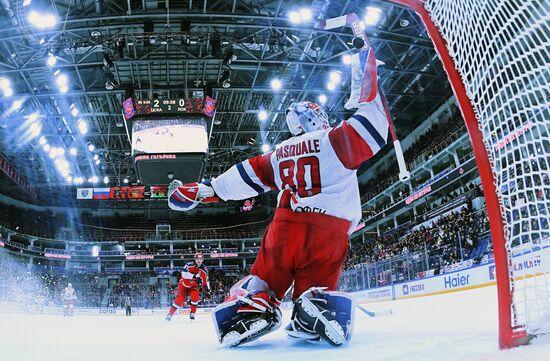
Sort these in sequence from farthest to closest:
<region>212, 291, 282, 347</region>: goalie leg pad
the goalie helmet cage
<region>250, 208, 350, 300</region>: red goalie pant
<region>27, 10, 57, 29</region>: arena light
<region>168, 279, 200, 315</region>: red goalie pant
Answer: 1. <region>27, 10, 57, 29</region>: arena light
2. <region>168, 279, 200, 315</region>: red goalie pant
3. <region>250, 208, 350, 300</region>: red goalie pant
4. <region>212, 291, 282, 347</region>: goalie leg pad
5. the goalie helmet cage

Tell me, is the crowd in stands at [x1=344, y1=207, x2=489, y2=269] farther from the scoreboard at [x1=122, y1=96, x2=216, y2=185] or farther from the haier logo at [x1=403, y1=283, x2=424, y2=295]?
the scoreboard at [x1=122, y1=96, x2=216, y2=185]

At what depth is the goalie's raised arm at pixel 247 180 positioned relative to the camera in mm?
2678

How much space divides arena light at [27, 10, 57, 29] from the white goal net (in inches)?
475

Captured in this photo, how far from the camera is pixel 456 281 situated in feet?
26.0

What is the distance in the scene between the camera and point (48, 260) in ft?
89.7

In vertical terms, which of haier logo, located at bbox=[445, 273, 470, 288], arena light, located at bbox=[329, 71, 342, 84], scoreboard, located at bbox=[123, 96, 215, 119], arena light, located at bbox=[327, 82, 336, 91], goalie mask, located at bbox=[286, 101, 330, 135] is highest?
arena light, located at bbox=[329, 71, 342, 84]

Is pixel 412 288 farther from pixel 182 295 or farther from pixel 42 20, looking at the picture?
pixel 42 20

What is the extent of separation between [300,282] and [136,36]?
11.3 metres

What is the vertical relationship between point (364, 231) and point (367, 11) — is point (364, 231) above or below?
below

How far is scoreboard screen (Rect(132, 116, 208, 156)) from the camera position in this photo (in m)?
11.3

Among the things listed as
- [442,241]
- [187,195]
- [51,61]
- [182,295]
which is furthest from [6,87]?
[187,195]

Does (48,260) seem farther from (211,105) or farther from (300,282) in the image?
(300,282)


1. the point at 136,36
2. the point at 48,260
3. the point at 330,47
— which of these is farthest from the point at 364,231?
the point at 48,260

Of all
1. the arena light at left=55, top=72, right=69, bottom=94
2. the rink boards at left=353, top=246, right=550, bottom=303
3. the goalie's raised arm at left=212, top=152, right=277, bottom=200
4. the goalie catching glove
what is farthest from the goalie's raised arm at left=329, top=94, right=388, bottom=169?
the arena light at left=55, top=72, right=69, bottom=94
